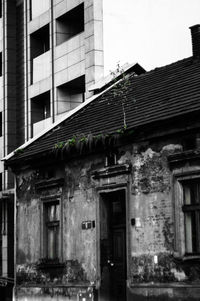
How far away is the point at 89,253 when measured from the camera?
68.7 feet

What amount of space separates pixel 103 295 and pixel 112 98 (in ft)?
22.7

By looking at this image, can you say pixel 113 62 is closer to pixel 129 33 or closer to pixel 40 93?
pixel 129 33

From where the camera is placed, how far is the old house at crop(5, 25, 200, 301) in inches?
714

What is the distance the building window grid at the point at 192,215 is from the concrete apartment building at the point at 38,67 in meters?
11.0

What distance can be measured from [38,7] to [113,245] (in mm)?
16301

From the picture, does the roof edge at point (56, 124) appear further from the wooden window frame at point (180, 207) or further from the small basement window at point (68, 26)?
the small basement window at point (68, 26)

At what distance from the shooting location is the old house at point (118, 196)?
59.5 ft

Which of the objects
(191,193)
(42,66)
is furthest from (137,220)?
(42,66)

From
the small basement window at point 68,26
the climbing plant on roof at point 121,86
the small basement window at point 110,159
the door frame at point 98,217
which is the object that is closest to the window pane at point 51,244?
the door frame at point 98,217

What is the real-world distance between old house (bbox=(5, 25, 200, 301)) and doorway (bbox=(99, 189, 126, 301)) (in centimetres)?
3

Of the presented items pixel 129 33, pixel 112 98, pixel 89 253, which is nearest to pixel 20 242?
pixel 89 253

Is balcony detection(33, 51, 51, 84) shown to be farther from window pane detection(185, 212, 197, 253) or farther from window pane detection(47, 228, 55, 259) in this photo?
window pane detection(185, 212, 197, 253)

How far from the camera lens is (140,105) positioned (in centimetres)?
2142

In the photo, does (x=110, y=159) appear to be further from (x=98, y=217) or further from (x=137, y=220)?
(x=137, y=220)
